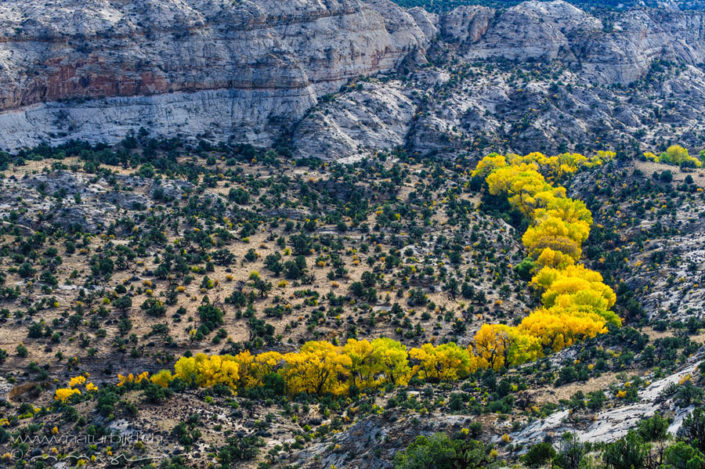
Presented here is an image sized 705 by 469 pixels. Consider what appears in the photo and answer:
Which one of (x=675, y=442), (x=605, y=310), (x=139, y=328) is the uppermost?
(x=675, y=442)

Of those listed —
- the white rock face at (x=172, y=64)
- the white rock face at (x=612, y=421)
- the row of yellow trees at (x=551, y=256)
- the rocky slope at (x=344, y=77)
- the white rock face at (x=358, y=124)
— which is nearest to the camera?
the white rock face at (x=612, y=421)

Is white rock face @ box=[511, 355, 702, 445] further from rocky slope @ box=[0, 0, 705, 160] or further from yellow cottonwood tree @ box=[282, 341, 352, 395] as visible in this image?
rocky slope @ box=[0, 0, 705, 160]

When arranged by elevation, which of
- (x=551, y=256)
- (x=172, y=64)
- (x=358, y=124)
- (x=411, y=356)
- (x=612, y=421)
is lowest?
(x=411, y=356)

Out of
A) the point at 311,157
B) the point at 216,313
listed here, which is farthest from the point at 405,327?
the point at 311,157

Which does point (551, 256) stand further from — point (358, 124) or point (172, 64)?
point (172, 64)

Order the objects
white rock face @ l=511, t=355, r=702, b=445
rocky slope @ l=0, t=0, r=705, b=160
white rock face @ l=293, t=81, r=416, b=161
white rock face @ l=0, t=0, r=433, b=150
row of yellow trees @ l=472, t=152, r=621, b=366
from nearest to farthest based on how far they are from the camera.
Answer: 1. white rock face @ l=511, t=355, r=702, b=445
2. row of yellow trees @ l=472, t=152, r=621, b=366
3. white rock face @ l=0, t=0, r=433, b=150
4. rocky slope @ l=0, t=0, r=705, b=160
5. white rock face @ l=293, t=81, r=416, b=161

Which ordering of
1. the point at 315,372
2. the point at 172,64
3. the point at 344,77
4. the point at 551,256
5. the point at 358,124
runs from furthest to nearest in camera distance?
1. the point at 344,77
2. the point at 358,124
3. the point at 172,64
4. the point at 551,256
5. the point at 315,372

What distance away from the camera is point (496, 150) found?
124 m

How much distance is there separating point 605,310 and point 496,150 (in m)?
55.9

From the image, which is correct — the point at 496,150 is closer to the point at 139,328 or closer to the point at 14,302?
the point at 139,328

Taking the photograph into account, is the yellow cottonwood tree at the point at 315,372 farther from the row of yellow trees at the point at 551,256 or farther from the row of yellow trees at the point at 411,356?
the row of yellow trees at the point at 551,256

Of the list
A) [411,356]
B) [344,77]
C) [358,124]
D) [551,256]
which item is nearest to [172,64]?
[344,77]

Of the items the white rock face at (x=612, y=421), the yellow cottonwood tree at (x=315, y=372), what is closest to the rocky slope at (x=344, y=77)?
the yellow cottonwood tree at (x=315, y=372)

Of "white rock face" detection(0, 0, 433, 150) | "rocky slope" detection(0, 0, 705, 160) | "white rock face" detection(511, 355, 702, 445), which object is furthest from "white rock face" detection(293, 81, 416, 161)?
"white rock face" detection(511, 355, 702, 445)
